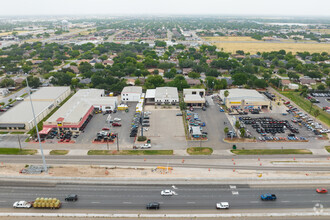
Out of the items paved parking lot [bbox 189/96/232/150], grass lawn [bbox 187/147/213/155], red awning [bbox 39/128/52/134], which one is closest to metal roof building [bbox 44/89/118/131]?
red awning [bbox 39/128/52/134]

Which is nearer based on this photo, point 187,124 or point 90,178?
point 90,178

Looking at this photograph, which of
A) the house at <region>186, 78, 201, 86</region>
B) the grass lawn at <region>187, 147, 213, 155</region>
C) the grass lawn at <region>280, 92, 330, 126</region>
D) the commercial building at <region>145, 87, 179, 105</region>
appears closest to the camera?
the grass lawn at <region>187, 147, 213, 155</region>

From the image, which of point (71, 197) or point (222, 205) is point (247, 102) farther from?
point (71, 197)

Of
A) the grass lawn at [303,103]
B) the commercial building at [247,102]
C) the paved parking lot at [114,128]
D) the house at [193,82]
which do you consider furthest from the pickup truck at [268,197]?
the house at [193,82]

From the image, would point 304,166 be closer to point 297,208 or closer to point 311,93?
point 297,208

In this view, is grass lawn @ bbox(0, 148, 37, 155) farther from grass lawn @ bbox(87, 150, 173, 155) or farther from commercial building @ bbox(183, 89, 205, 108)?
commercial building @ bbox(183, 89, 205, 108)

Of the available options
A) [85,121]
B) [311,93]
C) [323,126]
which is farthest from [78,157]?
[311,93]

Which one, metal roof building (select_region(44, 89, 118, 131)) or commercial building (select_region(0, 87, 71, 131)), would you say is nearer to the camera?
metal roof building (select_region(44, 89, 118, 131))

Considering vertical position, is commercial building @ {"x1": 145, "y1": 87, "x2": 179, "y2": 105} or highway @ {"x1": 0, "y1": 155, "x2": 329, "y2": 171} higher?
commercial building @ {"x1": 145, "y1": 87, "x2": 179, "y2": 105}
